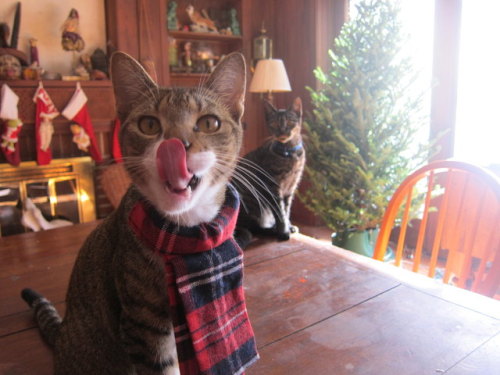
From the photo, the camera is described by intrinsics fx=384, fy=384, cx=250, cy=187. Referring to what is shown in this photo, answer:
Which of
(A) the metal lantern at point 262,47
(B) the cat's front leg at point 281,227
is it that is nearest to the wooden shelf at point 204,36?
(A) the metal lantern at point 262,47

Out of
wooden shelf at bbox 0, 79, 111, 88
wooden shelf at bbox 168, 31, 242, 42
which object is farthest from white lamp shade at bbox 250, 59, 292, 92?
wooden shelf at bbox 0, 79, 111, 88

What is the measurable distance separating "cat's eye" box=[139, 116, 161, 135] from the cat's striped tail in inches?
16.9

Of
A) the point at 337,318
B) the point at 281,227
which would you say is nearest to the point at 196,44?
the point at 281,227

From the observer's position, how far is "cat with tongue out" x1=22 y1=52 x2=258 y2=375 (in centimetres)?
59

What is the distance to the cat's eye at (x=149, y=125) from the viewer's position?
663 mm

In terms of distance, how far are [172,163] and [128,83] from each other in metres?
0.26

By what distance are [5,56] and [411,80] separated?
2788 millimetres

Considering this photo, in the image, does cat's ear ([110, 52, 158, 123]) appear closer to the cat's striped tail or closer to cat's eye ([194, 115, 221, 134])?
cat's eye ([194, 115, 221, 134])

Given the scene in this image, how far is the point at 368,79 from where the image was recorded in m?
2.34

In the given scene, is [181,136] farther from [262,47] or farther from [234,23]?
[234,23]

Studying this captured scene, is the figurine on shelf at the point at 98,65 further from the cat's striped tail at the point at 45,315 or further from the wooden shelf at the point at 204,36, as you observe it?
the cat's striped tail at the point at 45,315

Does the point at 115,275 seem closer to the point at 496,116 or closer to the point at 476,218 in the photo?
the point at 476,218

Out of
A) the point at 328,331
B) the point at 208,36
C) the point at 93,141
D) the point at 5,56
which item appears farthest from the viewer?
the point at 208,36

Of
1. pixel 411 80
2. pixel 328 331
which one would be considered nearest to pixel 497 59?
pixel 411 80
